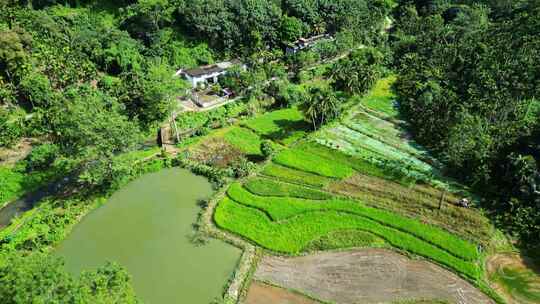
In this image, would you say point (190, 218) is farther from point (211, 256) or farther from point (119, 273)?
point (119, 273)

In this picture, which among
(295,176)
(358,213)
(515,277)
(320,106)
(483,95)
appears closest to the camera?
(515,277)

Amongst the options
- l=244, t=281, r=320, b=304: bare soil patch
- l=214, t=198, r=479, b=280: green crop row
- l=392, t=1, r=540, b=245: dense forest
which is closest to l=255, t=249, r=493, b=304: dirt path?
l=244, t=281, r=320, b=304: bare soil patch

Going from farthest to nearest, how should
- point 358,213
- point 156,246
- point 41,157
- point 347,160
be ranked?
point 347,160
point 41,157
point 358,213
point 156,246

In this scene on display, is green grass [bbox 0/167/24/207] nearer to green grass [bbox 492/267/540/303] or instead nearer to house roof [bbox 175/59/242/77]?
house roof [bbox 175/59/242/77]

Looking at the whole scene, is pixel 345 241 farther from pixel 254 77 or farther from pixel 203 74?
pixel 203 74

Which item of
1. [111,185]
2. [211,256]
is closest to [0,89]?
[111,185]

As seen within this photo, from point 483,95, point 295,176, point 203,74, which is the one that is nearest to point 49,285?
point 295,176
